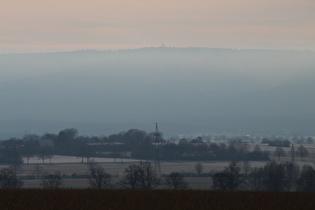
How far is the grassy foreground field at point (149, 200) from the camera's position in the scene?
2764 centimetres

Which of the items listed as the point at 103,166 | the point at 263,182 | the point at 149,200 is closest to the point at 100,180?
the point at 263,182

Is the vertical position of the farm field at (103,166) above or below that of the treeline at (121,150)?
below

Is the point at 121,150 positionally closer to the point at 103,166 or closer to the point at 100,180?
the point at 103,166

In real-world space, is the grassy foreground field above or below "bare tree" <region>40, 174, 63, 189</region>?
below

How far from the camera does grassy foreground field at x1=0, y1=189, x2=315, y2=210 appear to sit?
1088 inches

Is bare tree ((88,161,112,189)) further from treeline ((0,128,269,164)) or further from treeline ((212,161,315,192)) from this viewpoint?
treeline ((0,128,269,164))

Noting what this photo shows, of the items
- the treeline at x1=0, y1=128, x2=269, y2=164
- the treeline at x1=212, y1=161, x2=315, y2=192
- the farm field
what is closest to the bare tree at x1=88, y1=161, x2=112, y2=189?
the treeline at x1=212, y1=161, x2=315, y2=192

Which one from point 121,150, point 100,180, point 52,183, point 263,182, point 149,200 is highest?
point 121,150

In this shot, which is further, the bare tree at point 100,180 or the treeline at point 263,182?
the bare tree at point 100,180

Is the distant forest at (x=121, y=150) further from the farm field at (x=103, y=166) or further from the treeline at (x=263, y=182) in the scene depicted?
the treeline at (x=263, y=182)

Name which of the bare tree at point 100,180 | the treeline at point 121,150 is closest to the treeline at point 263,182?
the bare tree at point 100,180

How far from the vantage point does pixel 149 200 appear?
29359 millimetres

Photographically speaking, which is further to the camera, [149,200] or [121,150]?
[121,150]

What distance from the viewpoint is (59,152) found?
411 ft
